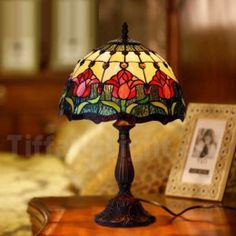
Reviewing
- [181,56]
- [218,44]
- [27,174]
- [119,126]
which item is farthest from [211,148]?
[27,174]

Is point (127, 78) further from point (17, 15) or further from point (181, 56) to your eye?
point (17, 15)

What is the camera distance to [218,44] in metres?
2.21

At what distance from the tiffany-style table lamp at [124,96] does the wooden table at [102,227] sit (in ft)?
0.14

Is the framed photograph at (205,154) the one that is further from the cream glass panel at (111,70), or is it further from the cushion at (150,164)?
the cream glass panel at (111,70)

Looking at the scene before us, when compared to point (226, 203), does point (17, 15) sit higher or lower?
higher

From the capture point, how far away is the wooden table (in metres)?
1.42

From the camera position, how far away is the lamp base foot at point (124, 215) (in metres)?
1.46

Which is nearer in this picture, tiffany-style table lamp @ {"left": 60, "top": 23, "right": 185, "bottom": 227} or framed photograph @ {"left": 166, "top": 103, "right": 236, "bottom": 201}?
tiffany-style table lamp @ {"left": 60, "top": 23, "right": 185, "bottom": 227}

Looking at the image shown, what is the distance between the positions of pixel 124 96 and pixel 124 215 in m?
0.31

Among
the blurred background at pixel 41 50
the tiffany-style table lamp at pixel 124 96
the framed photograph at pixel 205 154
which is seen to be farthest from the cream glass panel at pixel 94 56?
the blurred background at pixel 41 50

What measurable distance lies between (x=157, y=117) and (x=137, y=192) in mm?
572

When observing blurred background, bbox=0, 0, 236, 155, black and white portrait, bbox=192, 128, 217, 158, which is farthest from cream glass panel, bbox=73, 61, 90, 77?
blurred background, bbox=0, 0, 236, 155

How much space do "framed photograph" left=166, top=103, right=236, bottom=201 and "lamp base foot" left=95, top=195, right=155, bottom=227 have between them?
0.91 ft

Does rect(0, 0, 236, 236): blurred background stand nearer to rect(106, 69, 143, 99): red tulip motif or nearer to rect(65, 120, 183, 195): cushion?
rect(65, 120, 183, 195): cushion
